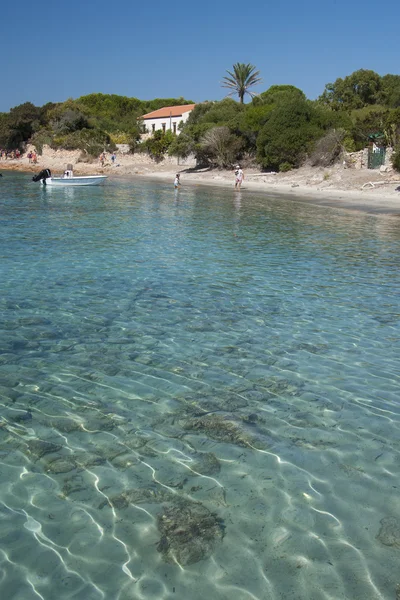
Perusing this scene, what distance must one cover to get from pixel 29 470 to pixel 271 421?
222cm

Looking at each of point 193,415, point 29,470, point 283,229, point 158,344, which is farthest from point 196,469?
point 283,229

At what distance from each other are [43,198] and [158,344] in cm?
2600

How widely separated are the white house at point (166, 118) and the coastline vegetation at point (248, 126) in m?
2.35

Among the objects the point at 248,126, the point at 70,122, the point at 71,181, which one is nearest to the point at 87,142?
the point at 70,122

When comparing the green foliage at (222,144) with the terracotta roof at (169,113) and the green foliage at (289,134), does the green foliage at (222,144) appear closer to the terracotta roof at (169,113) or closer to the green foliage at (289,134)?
the green foliage at (289,134)

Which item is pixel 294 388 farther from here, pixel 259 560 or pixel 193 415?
pixel 259 560

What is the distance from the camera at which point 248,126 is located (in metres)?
50.9

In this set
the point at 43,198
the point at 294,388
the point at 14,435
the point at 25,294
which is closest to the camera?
the point at 14,435

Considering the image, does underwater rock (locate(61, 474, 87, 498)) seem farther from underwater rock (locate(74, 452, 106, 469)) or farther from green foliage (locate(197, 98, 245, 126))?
green foliage (locate(197, 98, 245, 126))

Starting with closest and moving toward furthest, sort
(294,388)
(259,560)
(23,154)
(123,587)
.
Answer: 1. (123,587)
2. (259,560)
3. (294,388)
4. (23,154)

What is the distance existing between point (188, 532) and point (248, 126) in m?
50.8

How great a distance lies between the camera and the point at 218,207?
27.4m

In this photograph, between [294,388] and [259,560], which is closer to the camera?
[259,560]

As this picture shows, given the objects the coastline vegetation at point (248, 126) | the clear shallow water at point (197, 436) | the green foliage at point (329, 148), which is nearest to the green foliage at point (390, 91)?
the coastline vegetation at point (248, 126)
